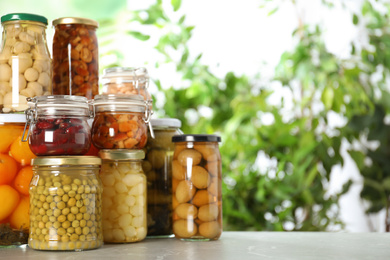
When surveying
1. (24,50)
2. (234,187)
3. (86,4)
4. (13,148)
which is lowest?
(234,187)

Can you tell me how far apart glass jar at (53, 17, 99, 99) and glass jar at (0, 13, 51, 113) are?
3 centimetres

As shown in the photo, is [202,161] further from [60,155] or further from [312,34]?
[312,34]

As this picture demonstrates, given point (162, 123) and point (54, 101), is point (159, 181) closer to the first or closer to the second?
point (162, 123)

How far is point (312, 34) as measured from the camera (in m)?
1.82

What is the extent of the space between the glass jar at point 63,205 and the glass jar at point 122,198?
2.4 inches

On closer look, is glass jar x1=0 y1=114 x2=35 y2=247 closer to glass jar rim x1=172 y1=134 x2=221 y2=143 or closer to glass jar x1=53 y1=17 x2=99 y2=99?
glass jar x1=53 y1=17 x2=99 y2=99

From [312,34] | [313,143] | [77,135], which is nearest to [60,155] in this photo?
[77,135]

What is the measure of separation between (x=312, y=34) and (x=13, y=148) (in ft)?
4.31

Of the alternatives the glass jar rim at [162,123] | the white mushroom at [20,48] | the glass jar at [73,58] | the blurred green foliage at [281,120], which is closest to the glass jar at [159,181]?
the glass jar rim at [162,123]

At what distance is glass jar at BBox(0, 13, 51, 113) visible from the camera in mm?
807

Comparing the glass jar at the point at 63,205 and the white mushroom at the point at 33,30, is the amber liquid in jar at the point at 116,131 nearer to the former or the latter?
the glass jar at the point at 63,205

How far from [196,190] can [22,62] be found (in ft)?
1.18

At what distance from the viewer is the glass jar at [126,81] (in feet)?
3.05

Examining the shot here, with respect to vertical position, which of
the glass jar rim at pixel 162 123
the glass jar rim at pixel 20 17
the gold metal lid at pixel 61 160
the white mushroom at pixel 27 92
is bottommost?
the gold metal lid at pixel 61 160
